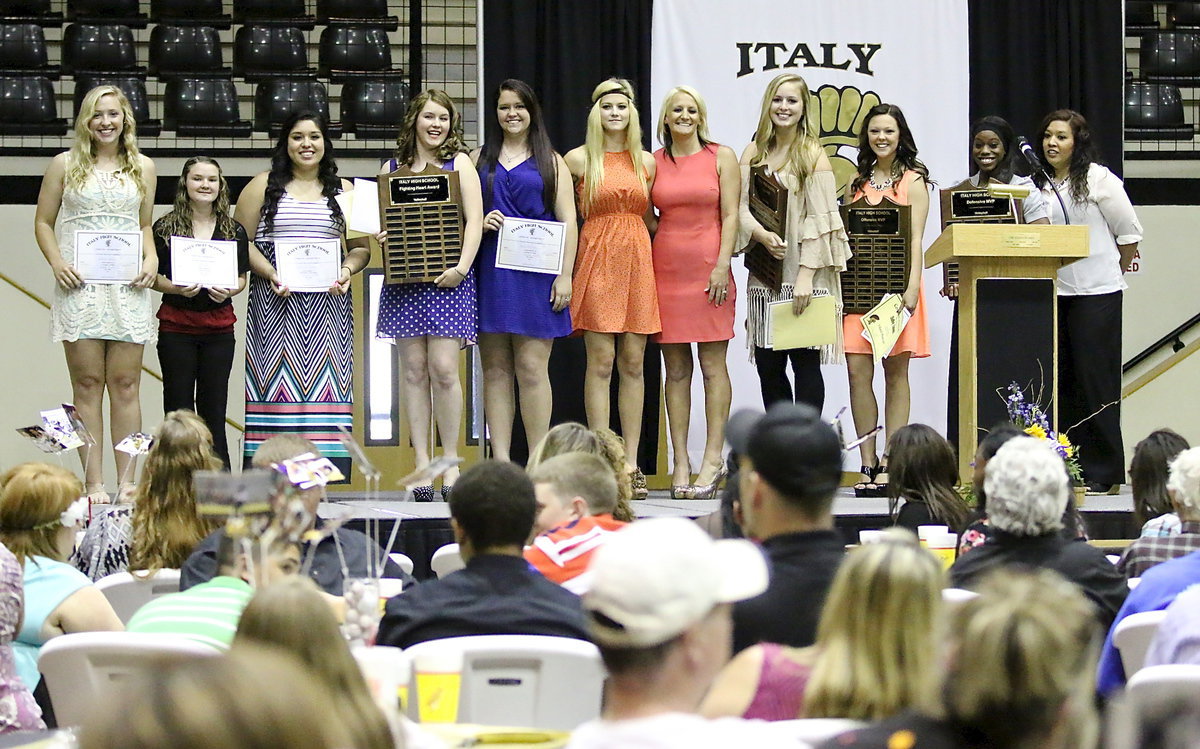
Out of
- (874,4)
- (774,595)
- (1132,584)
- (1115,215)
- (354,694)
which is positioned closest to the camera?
(354,694)

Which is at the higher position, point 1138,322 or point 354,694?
point 1138,322

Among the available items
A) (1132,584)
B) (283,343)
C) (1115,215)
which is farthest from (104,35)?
(1132,584)

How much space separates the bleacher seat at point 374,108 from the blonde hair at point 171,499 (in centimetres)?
579

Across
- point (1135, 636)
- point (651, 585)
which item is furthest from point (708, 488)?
point (651, 585)

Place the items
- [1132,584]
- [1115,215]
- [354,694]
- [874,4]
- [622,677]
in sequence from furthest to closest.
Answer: [874,4] < [1115,215] < [1132,584] < [354,694] < [622,677]

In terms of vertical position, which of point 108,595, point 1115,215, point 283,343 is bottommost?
point 108,595

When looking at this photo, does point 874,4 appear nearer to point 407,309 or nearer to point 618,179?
point 618,179

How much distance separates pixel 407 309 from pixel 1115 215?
2999mm

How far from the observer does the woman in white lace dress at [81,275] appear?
5820mm

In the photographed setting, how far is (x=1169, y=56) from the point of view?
9.98m

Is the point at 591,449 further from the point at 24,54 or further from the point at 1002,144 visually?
the point at 24,54

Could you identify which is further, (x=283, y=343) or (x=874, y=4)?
(x=874, y=4)

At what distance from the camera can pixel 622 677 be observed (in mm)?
1624

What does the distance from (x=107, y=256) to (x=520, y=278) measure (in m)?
1.57
